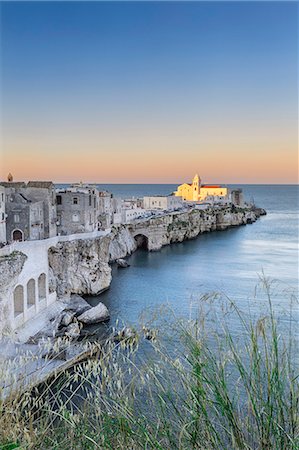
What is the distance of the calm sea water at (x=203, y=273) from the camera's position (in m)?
16.5

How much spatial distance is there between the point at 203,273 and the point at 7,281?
12699 mm

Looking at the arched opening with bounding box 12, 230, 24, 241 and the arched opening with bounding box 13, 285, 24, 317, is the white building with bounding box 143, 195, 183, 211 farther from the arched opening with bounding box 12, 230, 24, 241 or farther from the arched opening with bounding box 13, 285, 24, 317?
the arched opening with bounding box 13, 285, 24, 317

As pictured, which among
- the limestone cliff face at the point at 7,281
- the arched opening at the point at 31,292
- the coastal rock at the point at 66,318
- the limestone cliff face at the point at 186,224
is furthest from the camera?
the limestone cliff face at the point at 186,224

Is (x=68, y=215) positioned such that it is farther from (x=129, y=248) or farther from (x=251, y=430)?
(x=251, y=430)

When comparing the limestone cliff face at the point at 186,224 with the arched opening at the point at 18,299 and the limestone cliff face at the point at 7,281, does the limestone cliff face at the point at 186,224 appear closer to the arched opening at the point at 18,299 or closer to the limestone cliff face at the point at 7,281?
the arched opening at the point at 18,299

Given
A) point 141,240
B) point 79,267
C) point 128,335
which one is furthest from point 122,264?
point 128,335

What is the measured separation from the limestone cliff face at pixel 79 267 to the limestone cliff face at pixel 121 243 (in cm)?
657

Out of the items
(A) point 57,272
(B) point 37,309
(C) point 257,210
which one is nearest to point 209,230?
(C) point 257,210

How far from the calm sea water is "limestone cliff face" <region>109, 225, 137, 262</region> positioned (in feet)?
2.34

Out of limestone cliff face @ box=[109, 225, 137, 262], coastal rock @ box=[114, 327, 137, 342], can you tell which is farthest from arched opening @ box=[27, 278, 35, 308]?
limestone cliff face @ box=[109, 225, 137, 262]

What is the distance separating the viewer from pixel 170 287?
20047 mm

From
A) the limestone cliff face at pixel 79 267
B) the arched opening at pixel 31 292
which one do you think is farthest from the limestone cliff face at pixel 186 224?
the arched opening at pixel 31 292

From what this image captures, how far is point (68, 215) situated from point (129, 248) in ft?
29.5

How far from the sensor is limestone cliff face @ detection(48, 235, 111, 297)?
58.1ft
